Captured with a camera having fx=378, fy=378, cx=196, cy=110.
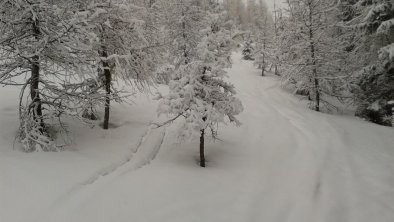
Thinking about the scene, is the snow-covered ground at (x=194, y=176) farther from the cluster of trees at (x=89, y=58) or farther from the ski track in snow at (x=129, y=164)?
the cluster of trees at (x=89, y=58)

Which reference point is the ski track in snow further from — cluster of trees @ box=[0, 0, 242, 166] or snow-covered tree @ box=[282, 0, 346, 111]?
snow-covered tree @ box=[282, 0, 346, 111]

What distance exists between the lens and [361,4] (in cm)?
2250

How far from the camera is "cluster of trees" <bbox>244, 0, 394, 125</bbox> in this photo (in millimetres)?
20078

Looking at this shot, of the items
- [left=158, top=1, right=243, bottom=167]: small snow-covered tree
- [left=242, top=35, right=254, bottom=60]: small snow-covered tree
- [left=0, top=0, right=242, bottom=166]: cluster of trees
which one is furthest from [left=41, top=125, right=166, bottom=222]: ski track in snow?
[left=242, top=35, right=254, bottom=60]: small snow-covered tree

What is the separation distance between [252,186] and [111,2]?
8.05 meters

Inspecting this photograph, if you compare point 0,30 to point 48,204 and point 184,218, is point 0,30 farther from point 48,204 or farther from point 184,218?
point 184,218

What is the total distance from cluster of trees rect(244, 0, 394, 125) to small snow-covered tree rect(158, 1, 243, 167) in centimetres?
999

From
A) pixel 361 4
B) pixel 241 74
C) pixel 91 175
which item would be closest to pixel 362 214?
pixel 91 175

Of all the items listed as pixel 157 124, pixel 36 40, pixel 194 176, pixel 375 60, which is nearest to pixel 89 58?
pixel 36 40

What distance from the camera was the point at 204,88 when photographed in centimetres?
1179

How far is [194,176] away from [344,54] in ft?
58.9

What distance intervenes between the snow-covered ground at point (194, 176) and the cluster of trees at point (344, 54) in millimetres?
3979

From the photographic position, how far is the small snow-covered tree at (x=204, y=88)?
11.6m

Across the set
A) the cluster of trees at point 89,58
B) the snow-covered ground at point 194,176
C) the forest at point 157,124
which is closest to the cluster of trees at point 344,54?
the forest at point 157,124
